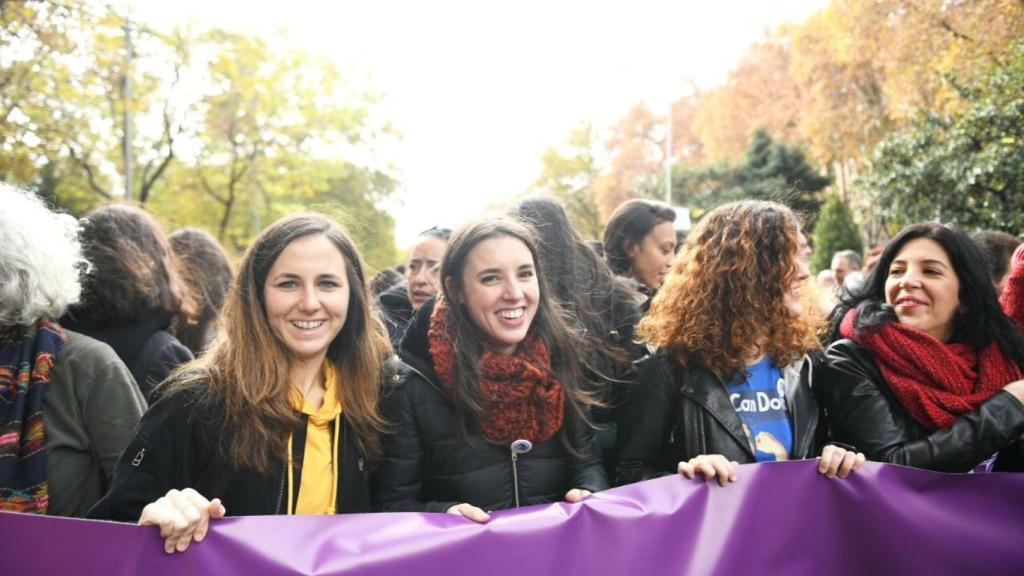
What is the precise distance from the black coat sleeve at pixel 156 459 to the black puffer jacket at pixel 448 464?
1.96 feet

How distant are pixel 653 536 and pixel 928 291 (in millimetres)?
1560

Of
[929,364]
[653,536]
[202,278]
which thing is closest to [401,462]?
[653,536]

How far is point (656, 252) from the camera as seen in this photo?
4.59 meters

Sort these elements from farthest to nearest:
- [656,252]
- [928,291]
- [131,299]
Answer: [656,252]
[131,299]
[928,291]

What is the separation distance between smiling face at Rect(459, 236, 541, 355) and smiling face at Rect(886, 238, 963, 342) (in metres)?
1.45

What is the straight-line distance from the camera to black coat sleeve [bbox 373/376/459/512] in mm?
2494

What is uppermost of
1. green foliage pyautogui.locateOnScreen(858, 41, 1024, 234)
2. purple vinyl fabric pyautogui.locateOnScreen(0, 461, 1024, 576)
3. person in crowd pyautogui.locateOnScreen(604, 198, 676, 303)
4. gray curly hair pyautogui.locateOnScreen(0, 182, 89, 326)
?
green foliage pyautogui.locateOnScreen(858, 41, 1024, 234)

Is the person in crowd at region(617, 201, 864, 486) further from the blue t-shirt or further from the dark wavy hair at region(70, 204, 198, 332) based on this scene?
the dark wavy hair at region(70, 204, 198, 332)

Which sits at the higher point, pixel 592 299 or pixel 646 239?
pixel 646 239

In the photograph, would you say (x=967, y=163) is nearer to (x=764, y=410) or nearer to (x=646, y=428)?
(x=764, y=410)

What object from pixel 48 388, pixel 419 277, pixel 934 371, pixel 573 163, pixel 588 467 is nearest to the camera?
pixel 48 388

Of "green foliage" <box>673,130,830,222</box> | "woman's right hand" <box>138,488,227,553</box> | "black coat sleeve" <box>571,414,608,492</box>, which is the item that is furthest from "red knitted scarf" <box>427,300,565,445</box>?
"green foliage" <box>673,130,830,222</box>

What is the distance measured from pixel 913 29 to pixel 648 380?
28.6 ft

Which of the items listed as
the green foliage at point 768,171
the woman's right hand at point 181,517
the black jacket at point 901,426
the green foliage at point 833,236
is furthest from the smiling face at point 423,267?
the green foliage at point 768,171
